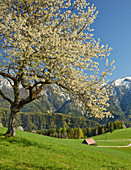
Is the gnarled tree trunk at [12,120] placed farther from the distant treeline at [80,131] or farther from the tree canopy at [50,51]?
the distant treeline at [80,131]

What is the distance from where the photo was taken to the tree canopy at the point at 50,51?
12.0 meters

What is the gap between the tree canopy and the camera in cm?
1195

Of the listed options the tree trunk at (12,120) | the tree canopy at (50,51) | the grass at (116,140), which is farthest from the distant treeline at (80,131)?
the tree canopy at (50,51)

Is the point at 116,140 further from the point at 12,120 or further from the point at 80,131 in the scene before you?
the point at 12,120

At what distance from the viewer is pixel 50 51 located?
473 inches

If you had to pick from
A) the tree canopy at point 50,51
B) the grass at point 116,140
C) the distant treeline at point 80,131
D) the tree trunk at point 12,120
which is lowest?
the distant treeline at point 80,131

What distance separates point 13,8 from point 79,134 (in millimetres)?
155687

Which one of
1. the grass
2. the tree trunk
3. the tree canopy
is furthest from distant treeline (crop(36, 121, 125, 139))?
the tree canopy

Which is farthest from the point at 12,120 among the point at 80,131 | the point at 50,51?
the point at 80,131

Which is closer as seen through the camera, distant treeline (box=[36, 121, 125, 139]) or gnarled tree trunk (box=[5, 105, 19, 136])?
gnarled tree trunk (box=[5, 105, 19, 136])

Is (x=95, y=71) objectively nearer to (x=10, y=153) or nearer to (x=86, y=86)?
(x=86, y=86)

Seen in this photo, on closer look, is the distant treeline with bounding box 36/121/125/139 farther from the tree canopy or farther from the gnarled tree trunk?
the tree canopy

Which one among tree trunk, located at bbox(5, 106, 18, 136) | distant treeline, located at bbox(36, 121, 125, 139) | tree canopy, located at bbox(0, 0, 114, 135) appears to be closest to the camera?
tree canopy, located at bbox(0, 0, 114, 135)

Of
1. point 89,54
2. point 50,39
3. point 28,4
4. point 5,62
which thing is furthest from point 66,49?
point 28,4
